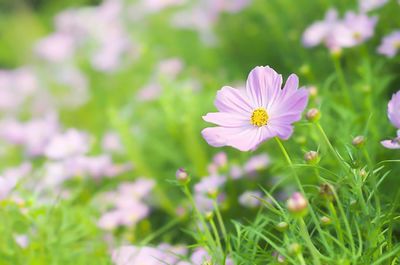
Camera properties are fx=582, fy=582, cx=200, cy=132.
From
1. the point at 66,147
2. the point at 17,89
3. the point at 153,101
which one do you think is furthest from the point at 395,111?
the point at 17,89

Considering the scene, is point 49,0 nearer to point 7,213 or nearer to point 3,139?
point 3,139

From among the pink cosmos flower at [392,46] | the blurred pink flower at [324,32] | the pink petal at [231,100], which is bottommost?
the pink petal at [231,100]

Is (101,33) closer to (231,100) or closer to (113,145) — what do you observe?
(113,145)

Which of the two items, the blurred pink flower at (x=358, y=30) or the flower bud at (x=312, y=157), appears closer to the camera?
the flower bud at (x=312, y=157)

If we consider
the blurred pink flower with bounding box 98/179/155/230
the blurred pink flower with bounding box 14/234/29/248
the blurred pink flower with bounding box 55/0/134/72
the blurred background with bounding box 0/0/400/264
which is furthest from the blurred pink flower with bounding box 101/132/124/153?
the blurred pink flower with bounding box 14/234/29/248

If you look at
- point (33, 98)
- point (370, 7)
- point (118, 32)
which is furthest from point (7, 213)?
point (33, 98)

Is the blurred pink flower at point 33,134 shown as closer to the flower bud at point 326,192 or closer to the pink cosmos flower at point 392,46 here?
the pink cosmos flower at point 392,46

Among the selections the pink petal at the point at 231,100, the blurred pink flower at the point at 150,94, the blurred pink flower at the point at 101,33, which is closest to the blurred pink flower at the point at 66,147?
the blurred pink flower at the point at 150,94
